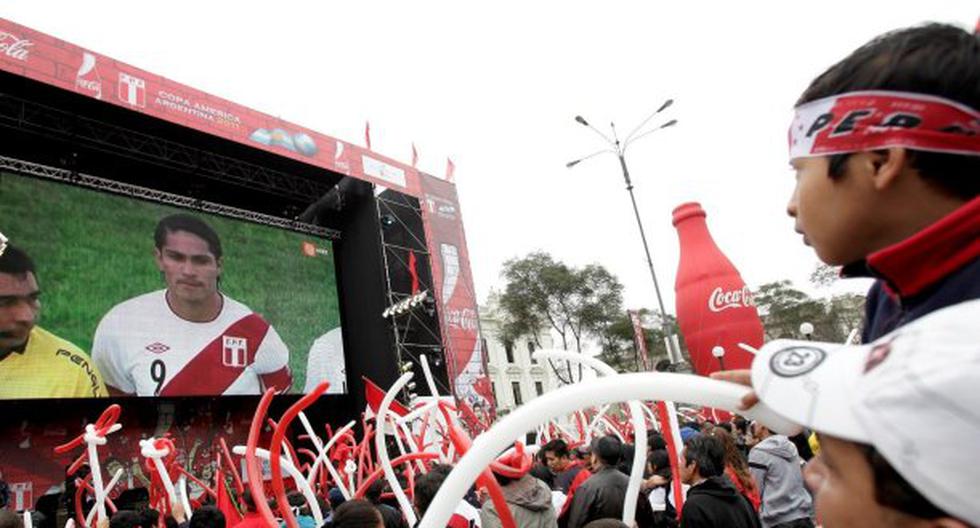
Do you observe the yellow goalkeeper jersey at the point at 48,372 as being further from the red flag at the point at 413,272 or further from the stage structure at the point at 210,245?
the red flag at the point at 413,272

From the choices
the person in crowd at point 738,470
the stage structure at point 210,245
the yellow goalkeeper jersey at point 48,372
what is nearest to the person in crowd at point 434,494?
the person in crowd at point 738,470

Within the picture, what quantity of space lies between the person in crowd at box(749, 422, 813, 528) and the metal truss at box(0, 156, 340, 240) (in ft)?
43.4

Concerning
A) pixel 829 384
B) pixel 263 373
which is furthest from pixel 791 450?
pixel 263 373

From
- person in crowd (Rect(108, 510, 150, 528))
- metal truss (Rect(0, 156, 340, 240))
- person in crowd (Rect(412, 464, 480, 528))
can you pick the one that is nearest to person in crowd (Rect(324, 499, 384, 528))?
person in crowd (Rect(412, 464, 480, 528))

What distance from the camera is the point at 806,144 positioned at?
90cm

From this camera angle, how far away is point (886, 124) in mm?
825

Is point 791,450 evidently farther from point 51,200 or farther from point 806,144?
point 51,200

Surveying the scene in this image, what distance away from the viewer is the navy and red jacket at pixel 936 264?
2.47 feet

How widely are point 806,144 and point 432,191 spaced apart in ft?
58.0

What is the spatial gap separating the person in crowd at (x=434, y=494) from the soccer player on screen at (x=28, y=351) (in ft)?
34.7

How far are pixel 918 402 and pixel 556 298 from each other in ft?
80.4

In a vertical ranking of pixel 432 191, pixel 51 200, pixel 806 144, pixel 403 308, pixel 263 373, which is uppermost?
pixel 432 191

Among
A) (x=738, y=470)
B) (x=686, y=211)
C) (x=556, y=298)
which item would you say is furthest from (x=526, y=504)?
(x=556, y=298)

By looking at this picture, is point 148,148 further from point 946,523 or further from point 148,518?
point 946,523
